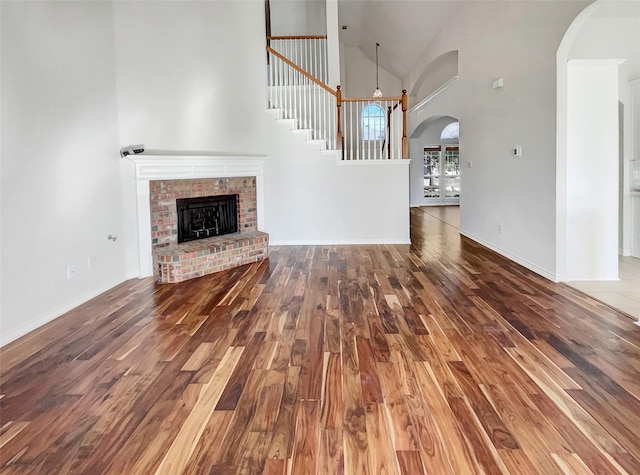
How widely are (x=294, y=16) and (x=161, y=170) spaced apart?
587cm

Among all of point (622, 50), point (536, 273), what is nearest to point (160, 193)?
point (536, 273)

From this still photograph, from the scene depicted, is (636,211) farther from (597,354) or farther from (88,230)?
(88,230)

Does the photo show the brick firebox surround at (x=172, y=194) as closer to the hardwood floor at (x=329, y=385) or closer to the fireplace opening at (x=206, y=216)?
the fireplace opening at (x=206, y=216)

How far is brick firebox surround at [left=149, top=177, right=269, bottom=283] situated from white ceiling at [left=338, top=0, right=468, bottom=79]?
5.21 m

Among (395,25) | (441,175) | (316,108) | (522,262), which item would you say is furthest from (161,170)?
(441,175)

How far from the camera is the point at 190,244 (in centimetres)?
545

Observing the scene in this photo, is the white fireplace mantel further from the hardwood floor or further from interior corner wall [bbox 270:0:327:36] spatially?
interior corner wall [bbox 270:0:327:36]

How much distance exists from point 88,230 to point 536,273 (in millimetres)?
4869

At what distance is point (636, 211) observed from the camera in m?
5.55

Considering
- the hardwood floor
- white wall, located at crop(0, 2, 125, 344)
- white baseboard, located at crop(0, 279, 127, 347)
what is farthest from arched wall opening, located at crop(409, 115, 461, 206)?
white baseboard, located at crop(0, 279, 127, 347)

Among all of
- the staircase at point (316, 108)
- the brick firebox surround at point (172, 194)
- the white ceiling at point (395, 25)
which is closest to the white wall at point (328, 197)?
the staircase at point (316, 108)

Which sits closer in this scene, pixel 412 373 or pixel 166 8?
pixel 412 373

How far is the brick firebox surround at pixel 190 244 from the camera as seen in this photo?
4891mm

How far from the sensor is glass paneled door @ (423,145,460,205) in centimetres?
1491
